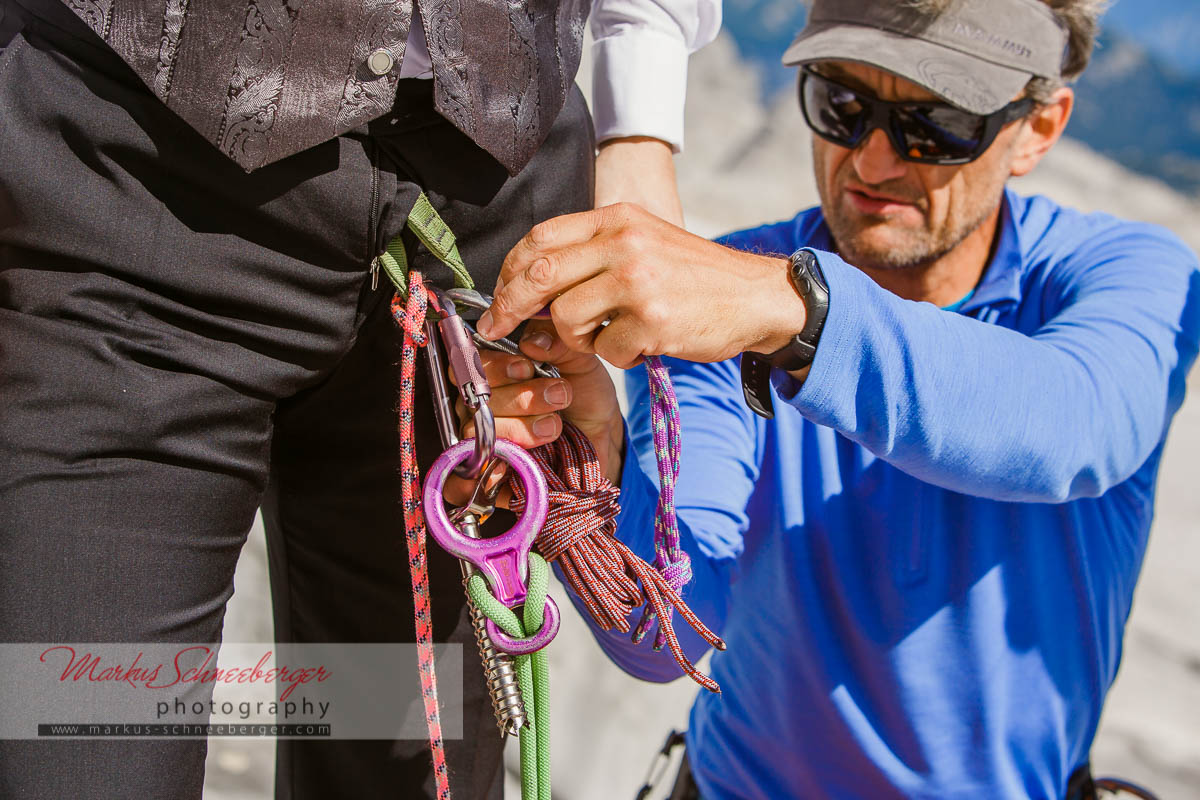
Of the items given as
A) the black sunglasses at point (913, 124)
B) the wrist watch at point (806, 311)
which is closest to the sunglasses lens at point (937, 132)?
the black sunglasses at point (913, 124)

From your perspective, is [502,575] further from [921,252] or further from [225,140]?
[921,252]

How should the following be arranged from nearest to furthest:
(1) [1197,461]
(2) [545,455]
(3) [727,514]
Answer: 1. (2) [545,455]
2. (3) [727,514]
3. (1) [1197,461]

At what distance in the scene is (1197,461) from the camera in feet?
11.0

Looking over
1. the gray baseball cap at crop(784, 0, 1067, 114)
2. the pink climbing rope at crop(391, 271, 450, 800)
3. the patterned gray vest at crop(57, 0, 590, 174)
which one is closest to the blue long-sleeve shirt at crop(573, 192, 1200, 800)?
the gray baseball cap at crop(784, 0, 1067, 114)

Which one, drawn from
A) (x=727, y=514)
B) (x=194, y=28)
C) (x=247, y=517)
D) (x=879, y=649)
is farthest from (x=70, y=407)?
(x=879, y=649)

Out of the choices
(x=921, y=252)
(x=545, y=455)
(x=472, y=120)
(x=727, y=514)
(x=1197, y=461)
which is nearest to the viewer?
(x=472, y=120)

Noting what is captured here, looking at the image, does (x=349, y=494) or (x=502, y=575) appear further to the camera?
(x=349, y=494)

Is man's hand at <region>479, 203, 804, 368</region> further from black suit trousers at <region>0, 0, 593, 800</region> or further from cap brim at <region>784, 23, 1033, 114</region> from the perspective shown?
cap brim at <region>784, 23, 1033, 114</region>

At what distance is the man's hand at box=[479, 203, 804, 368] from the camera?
2.69 feet

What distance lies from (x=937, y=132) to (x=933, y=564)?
0.61 m

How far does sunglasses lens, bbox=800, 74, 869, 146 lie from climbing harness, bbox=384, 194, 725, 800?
743 millimetres

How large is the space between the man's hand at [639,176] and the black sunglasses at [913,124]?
542 mm

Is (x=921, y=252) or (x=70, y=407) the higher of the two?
(x=921, y=252)

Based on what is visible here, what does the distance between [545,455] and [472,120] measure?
1.03 ft
